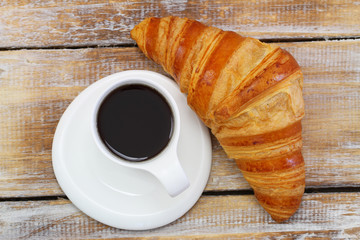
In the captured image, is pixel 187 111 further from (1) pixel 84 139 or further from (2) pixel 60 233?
(2) pixel 60 233

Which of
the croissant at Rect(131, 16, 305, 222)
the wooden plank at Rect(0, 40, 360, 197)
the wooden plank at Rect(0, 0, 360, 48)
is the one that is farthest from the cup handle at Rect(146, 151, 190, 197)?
the wooden plank at Rect(0, 0, 360, 48)

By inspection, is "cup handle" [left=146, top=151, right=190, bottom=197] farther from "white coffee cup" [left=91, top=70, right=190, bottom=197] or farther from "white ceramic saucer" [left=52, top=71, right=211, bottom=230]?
"white ceramic saucer" [left=52, top=71, right=211, bottom=230]

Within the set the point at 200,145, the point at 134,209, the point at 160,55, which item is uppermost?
the point at 160,55

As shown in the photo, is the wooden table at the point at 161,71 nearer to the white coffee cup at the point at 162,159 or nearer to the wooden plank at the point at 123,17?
the wooden plank at the point at 123,17

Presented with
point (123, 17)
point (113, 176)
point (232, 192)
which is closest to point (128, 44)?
point (123, 17)

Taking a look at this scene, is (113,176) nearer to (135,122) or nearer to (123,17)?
(135,122)

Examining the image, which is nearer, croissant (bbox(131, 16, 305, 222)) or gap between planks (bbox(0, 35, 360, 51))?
croissant (bbox(131, 16, 305, 222))

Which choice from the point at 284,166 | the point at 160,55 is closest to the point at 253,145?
the point at 284,166
